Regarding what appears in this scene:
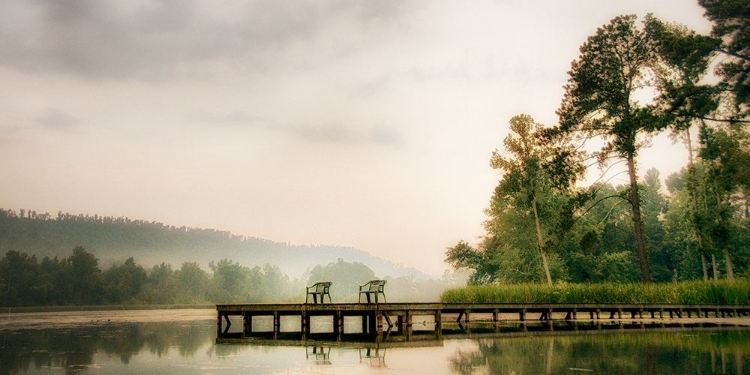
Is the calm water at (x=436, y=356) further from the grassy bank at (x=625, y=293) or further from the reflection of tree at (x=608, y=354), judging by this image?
the grassy bank at (x=625, y=293)

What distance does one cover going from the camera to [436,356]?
17.5 m

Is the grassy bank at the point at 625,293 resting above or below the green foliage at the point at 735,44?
below

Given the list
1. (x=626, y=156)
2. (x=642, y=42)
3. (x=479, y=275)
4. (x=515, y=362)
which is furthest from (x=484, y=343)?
(x=479, y=275)

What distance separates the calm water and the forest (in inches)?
594

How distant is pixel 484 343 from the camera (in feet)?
70.6

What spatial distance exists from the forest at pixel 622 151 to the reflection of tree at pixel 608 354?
15.1 m

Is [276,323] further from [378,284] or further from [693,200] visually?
[693,200]

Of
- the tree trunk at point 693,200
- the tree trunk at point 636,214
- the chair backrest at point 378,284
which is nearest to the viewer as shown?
the chair backrest at point 378,284

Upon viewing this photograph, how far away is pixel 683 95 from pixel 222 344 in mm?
26663

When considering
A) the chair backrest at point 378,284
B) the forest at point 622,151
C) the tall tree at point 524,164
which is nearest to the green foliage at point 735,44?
the forest at point 622,151

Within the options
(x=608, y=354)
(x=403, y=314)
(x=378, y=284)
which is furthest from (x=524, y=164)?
(x=608, y=354)

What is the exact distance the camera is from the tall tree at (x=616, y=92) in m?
38.8

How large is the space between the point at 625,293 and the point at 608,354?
21.9 metres

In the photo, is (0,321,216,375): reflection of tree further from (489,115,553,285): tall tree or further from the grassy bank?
(489,115,553,285): tall tree
